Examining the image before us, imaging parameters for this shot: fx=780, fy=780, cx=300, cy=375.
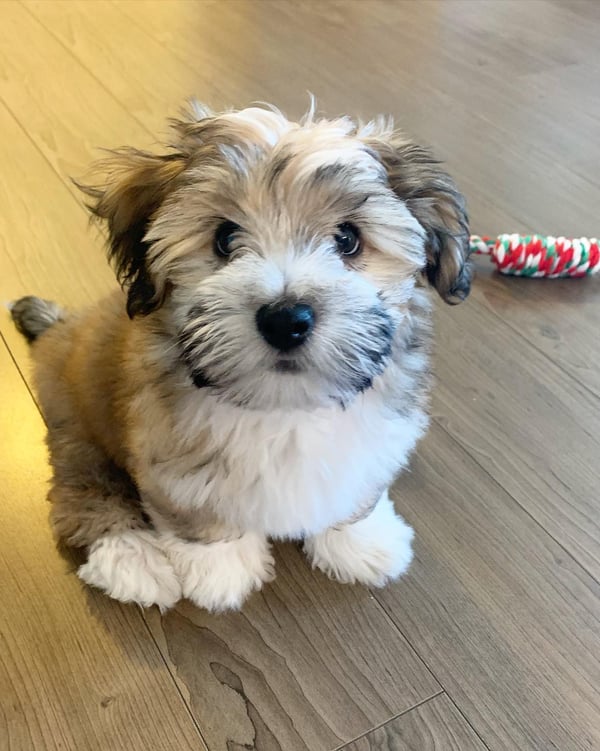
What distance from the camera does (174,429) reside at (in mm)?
1110

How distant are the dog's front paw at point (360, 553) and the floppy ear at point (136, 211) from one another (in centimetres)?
54

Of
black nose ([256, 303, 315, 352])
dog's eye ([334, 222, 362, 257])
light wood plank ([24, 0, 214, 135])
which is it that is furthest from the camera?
light wood plank ([24, 0, 214, 135])

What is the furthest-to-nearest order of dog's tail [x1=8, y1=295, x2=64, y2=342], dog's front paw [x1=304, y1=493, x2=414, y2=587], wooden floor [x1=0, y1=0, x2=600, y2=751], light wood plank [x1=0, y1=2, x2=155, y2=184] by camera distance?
light wood plank [x1=0, y1=2, x2=155, y2=184], dog's tail [x1=8, y1=295, x2=64, y2=342], dog's front paw [x1=304, y1=493, x2=414, y2=587], wooden floor [x1=0, y1=0, x2=600, y2=751]

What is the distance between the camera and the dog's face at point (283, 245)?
2.94 feet

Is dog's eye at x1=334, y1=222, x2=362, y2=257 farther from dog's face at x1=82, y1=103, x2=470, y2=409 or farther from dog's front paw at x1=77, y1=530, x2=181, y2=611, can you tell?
dog's front paw at x1=77, y1=530, x2=181, y2=611

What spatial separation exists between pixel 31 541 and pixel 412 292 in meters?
0.83

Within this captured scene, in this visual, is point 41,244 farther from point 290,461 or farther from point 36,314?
point 290,461

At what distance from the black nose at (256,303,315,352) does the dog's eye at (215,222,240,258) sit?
0.44 feet

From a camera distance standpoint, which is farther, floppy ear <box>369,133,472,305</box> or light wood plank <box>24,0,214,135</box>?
light wood plank <box>24,0,214,135</box>

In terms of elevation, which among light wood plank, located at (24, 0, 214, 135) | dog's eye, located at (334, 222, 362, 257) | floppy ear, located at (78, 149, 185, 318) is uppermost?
dog's eye, located at (334, 222, 362, 257)

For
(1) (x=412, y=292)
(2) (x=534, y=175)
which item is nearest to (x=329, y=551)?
(1) (x=412, y=292)

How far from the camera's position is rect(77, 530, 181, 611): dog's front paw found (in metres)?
1.29

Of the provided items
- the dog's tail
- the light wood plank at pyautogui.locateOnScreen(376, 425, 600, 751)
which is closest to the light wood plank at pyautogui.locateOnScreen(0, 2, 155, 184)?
the dog's tail

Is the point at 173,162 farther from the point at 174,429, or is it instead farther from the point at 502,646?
the point at 502,646
